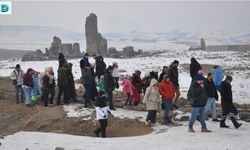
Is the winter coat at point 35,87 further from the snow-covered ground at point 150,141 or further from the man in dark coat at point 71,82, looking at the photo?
the snow-covered ground at point 150,141

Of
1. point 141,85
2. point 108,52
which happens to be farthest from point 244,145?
point 108,52

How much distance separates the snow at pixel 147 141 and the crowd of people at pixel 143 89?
2.22 feet

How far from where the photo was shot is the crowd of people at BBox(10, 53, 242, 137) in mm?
13758

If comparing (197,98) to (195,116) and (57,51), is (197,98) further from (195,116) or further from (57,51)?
(57,51)

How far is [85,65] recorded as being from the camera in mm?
17391

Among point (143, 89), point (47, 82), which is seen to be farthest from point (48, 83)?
point (143, 89)

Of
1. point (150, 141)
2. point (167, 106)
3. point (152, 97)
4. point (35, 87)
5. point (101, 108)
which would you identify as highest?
point (35, 87)

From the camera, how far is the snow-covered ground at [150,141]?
38.8 ft

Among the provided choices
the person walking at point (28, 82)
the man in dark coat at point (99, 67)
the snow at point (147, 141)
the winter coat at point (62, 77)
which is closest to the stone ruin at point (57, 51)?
the man in dark coat at point (99, 67)

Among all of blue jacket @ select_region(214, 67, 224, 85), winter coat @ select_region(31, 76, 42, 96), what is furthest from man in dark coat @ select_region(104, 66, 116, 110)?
blue jacket @ select_region(214, 67, 224, 85)

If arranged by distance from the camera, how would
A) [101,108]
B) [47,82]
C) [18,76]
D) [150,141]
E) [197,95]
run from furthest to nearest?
[18,76] → [47,82] → [101,108] → [197,95] → [150,141]

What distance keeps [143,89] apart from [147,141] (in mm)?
5735

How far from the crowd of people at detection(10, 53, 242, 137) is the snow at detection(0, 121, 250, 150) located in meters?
0.68

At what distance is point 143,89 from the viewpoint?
59.5 ft
